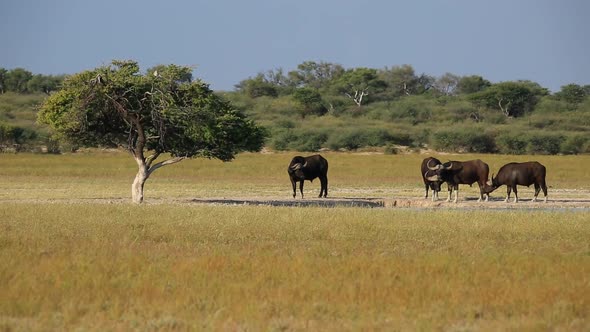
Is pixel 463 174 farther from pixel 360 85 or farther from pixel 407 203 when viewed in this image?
pixel 360 85

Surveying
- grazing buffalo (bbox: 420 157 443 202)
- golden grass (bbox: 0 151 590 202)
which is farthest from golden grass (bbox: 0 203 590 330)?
golden grass (bbox: 0 151 590 202)

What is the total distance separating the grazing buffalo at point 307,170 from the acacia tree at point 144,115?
479cm

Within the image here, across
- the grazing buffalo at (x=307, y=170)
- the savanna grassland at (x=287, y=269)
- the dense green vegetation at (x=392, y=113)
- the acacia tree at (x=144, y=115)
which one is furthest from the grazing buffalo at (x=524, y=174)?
the dense green vegetation at (x=392, y=113)

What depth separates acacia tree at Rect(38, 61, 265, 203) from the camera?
2831cm

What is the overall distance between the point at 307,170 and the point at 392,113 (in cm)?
6140

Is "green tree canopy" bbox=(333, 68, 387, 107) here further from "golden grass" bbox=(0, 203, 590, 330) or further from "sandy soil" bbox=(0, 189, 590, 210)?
"golden grass" bbox=(0, 203, 590, 330)

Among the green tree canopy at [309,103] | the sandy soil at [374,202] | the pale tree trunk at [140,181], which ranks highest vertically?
the green tree canopy at [309,103]

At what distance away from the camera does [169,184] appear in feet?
144

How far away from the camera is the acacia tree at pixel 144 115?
92.9ft

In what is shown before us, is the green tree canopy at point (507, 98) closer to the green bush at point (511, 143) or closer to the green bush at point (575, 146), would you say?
the green bush at point (511, 143)

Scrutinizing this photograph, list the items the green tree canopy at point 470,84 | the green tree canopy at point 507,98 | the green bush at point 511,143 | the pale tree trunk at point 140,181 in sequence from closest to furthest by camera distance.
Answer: the pale tree trunk at point 140,181 < the green bush at point 511,143 < the green tree canopy at point 507,98 < the green tree canopy at point 470,84

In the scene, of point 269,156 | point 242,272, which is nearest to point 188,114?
Result: point 242,272

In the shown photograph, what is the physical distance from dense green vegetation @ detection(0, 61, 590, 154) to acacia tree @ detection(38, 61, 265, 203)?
35.3 m

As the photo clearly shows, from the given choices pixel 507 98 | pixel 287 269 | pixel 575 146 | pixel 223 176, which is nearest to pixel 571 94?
pixel 507 98
